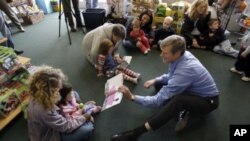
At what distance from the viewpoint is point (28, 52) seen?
10.4ft

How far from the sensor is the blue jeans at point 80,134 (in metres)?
1.58

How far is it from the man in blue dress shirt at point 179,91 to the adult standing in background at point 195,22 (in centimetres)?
174

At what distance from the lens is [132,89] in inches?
92.7

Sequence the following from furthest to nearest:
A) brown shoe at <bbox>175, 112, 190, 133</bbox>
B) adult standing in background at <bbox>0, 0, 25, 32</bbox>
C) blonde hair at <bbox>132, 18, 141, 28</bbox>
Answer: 1. adult standing in background at <bbox>0, 0, 25, 32</bbox>
2. blonde hair at <bbox>132, 18, 141, 28</bbox>
3. brown shoe at <bbox>175, 112, 190, 133</bbox>

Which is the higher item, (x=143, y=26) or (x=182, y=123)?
(x=143, y=26)

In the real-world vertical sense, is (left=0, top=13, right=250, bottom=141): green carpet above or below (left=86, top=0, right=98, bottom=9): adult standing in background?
below

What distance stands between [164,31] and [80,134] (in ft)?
7.36

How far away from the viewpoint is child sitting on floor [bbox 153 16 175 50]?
3.16 meters

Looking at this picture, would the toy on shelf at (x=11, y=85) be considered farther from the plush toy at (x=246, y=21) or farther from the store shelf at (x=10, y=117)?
the plush toy at (x=246, y=21)

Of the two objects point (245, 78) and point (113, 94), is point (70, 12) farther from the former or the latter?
point (245, 78)

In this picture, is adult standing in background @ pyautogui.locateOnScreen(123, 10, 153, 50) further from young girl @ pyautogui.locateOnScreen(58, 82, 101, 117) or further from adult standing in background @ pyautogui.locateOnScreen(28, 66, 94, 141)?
adult standing in background @ pyautogui.locateOnScreen(28, 66, 94, 141)

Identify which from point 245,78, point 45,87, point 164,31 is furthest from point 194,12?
point 45,87

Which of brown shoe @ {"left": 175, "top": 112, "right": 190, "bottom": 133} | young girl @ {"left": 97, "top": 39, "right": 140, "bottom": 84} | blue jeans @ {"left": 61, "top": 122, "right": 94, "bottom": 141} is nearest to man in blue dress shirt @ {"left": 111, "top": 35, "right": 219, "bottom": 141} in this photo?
brown shoe @ {"left": 175, "top": 112, "right": 190, "bottom": 133}

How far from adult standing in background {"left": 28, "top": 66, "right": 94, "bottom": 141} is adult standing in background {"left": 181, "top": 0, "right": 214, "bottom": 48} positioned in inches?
96.8
